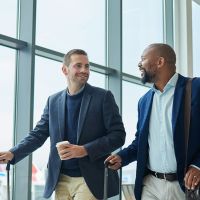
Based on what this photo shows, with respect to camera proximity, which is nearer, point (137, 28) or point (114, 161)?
point (114, 161)

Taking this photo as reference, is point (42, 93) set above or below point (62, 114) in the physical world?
above

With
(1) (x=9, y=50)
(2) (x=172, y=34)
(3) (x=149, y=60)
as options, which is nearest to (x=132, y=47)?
(2) (x=172, y=34)

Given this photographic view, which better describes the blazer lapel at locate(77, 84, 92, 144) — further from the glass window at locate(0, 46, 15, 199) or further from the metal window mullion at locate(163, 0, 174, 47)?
the metal window mullion at locate(163, 0, 174, 47)

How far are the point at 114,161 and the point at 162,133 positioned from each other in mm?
355

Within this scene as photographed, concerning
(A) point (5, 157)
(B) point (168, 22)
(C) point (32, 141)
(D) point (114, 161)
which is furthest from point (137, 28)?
(A) point (5, 157)

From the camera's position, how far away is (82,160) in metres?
2.63

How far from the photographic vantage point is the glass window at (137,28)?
18.8 feet

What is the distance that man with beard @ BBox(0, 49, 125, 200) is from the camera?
2.63m

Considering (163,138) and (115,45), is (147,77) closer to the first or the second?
(163,138)

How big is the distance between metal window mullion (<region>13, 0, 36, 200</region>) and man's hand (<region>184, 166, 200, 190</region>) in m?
1.74

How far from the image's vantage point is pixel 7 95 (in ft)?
12.5

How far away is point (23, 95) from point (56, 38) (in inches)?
37.0

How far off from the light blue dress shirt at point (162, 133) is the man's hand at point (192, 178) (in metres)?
0.18

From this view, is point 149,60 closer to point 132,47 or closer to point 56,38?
point 56,38
